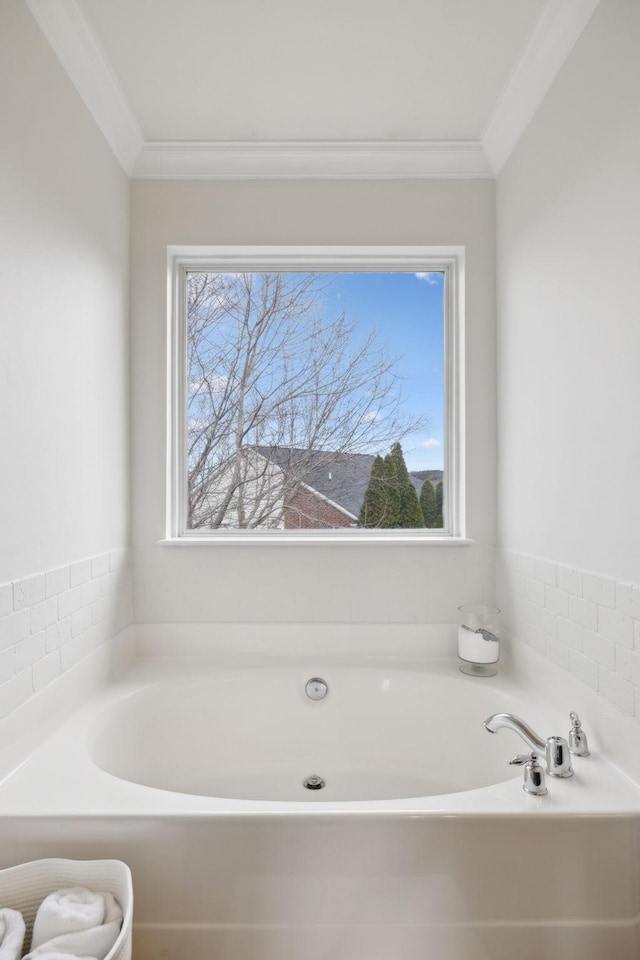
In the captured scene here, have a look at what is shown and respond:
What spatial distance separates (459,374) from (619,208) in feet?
3.34

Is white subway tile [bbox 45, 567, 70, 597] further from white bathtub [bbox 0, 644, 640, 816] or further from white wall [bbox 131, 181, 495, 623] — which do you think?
white wall [bbox 131, 181, 495, 623]

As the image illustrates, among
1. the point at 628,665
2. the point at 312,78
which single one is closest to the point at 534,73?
the point at 312,78

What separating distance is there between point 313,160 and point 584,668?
1999mm

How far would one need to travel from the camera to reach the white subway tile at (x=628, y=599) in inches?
52.7

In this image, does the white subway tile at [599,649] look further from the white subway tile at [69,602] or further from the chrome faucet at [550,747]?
the white subway tile at [69,602]

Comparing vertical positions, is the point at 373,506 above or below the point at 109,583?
above

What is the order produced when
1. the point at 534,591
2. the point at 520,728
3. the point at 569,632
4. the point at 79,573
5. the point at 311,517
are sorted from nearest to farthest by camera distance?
the point at 520,728 < the point at 569,632 < the point at 79,573 < the point at 534,591 < the point at 311,517

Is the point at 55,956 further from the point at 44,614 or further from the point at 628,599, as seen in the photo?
the point at 628,599

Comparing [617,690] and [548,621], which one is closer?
[617,690]

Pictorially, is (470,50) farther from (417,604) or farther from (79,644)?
(79,644)

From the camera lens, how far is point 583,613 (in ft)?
Result: 5.24

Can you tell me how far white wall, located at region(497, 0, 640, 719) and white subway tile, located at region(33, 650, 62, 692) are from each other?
4.84 feet

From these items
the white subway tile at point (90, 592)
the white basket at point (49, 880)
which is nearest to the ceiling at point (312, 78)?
the white subway tile at point (90, 592)

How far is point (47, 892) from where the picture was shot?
119cm
